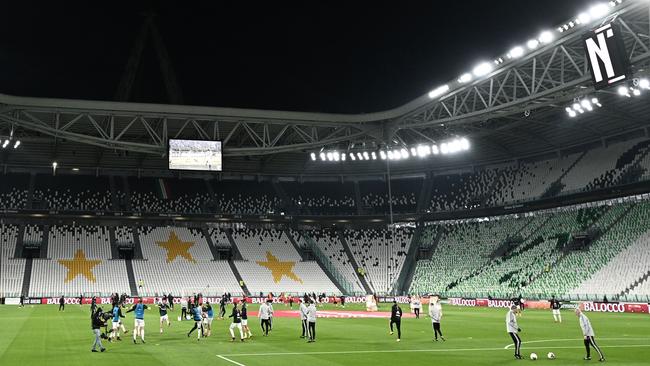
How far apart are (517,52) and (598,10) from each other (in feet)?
20.5

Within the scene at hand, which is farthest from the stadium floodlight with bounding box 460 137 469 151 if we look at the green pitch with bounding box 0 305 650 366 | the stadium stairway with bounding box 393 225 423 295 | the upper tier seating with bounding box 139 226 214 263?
the upper tier seating with bounding box 139 226 214 263

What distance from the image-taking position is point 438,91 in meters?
43.8

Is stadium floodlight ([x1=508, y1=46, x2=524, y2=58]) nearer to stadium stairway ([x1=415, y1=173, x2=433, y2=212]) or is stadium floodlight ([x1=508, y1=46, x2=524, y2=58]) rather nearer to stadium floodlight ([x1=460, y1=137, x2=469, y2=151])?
stadium floodlight ([x1=460, y1=137, x2=469, y2=151])

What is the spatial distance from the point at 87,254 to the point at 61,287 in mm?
5818

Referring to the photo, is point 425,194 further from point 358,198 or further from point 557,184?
point 557,184

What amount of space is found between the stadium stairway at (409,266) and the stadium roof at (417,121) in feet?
32.6

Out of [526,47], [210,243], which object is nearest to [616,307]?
[526,47]

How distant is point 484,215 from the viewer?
7081 centimetres

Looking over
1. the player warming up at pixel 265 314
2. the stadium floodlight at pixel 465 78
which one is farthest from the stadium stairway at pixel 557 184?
the player warming up at pixel 265 314

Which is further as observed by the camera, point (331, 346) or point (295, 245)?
point (295, 245)

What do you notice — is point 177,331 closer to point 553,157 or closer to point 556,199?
point 556,199

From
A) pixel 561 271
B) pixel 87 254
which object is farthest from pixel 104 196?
pixel 561 271

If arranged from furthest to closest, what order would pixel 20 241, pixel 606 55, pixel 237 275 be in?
pixel 237 275
pixel 20 241
pixel 606 55

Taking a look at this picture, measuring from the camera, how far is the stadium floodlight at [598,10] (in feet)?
101
